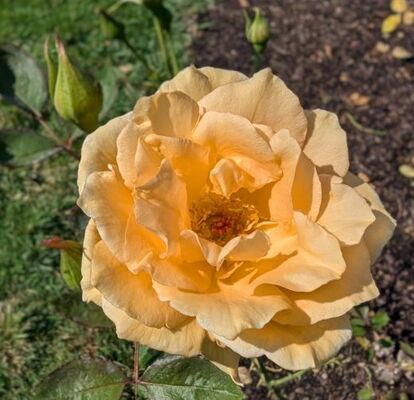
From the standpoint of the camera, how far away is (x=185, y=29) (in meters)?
2.30

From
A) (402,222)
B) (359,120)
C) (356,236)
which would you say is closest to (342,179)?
(356,236)

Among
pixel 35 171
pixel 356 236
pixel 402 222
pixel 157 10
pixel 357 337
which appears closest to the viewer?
pixel 356 236

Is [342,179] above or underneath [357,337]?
above

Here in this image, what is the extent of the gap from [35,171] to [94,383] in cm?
105

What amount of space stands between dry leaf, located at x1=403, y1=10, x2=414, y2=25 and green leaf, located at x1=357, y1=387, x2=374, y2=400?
1.20 m

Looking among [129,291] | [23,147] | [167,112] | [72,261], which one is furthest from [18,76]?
[129,291]

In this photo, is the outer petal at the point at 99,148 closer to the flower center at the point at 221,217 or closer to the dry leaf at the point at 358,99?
the flower center at the point at 221,217

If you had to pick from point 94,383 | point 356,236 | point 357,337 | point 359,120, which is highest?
point 356,236

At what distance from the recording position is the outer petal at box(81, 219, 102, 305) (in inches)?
35.5

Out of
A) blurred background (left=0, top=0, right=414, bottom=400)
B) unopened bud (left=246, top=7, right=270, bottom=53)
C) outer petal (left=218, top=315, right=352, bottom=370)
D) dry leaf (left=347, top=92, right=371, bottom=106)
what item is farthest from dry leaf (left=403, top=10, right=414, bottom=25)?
outer petal (left=218, top=315, right=352, bottom=370)

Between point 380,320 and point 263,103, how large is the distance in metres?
0.78

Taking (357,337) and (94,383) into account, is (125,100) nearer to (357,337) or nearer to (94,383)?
(357,337)

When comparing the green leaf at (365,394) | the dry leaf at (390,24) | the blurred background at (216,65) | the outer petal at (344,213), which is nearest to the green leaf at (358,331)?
the blurred background at (216,65)

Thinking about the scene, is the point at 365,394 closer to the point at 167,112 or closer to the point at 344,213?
the point at 344,213
